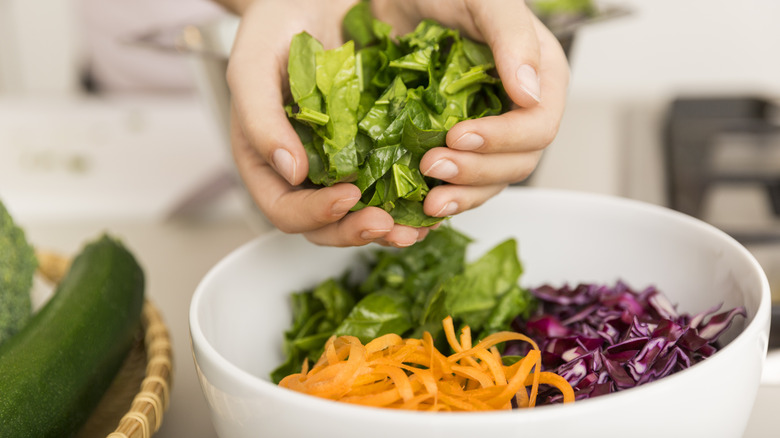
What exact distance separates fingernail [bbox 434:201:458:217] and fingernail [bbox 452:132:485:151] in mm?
52

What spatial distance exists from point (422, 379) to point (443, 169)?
190 mm

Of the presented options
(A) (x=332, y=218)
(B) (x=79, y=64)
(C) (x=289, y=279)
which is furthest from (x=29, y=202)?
(B) (x=79, y=64)

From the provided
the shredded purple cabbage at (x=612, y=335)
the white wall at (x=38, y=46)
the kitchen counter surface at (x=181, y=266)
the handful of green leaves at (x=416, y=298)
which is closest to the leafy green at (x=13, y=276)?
the kitchen counter surface at (x=181, y=266)

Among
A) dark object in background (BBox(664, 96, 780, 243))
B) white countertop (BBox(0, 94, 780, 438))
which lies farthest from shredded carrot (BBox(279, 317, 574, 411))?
dark object in background (BBox(664, 96, 780, 243))

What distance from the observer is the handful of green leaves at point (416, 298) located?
0.68m

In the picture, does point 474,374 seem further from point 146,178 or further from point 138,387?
point 146,178

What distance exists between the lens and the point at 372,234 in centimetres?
60

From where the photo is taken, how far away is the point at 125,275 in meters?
0.82

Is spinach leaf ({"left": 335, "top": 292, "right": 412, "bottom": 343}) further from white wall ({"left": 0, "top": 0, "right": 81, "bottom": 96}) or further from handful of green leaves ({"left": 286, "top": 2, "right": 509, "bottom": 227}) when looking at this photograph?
white wall ({"left": 0, "top": 0, "right": 81, "bottom": 96})

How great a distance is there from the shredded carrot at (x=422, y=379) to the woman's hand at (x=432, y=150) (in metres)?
0.11

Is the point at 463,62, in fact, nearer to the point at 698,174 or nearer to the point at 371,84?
the point at 371,84

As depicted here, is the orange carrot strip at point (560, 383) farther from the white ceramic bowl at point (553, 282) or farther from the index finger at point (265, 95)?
the index finger at point (265, 95)

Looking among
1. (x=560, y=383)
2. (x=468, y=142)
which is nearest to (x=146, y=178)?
(x=468, y=142)

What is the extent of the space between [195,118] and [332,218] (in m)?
1.17
